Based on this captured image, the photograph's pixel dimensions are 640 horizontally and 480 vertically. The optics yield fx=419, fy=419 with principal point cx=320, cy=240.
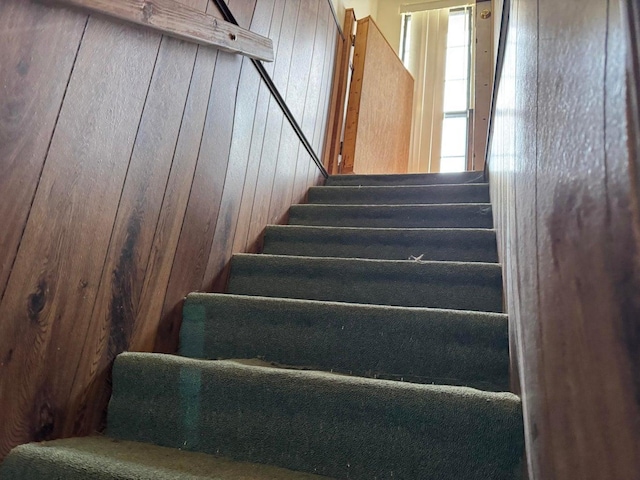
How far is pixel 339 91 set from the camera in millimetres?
3307

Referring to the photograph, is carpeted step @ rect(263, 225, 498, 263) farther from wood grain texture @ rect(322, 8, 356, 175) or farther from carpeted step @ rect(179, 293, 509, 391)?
wood grain texture @ rect(322, 8, 356, 175)

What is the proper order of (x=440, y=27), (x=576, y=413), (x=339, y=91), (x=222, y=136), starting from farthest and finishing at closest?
(x=440, y=27), (x=339, y=91), (x=222, y=136), (x=576, y=413)

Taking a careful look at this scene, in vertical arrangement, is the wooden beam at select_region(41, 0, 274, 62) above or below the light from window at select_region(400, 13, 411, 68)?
below

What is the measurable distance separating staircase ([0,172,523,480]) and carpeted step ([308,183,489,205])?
54 centimetres

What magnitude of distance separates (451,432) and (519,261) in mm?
357

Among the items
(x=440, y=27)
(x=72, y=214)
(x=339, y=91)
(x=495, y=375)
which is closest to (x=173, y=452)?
(x=72, y=214)

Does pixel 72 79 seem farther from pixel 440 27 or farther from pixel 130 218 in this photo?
pixel 440 27

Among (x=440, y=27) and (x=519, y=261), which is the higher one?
(x=440, y=27)

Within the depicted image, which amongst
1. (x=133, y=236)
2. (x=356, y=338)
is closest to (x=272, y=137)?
(x=133, y=236)

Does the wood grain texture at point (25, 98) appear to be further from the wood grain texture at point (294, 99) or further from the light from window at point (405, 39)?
the light from window at point (405, 39)

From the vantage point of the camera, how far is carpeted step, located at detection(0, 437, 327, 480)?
0.78m

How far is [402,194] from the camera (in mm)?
2285

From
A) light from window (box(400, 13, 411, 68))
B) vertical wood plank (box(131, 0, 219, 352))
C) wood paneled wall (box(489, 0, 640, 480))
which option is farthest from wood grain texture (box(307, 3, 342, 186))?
wood paneled wall (box(489, 0, 640, 480))

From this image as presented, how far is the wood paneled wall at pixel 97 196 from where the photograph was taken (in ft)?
2.72
